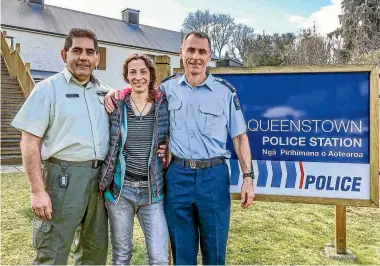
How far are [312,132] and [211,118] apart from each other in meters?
1.09

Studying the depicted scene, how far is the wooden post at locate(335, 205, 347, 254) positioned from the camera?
12.0 ft

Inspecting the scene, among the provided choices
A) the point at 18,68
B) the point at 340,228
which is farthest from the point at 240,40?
the point at 340,228

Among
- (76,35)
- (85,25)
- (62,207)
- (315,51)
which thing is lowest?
(62,207)

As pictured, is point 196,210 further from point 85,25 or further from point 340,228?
point 85,25

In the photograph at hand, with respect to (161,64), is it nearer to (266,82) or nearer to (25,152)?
(266,82)

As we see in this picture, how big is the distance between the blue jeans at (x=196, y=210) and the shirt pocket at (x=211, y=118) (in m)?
0.29

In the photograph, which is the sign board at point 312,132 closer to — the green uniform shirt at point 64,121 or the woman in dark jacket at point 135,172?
the woman in dark jacket at point 135,172

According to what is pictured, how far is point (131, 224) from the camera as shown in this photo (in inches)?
97.0

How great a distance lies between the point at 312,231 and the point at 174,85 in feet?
10.2

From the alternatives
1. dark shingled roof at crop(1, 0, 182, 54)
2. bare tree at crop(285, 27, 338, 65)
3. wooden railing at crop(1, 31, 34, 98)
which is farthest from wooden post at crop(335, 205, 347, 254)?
dark shingled roof at crop(1, 0, 182, 54)

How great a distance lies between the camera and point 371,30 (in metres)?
19.3

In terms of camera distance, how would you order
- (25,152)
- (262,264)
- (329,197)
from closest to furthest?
(25,152) → (329,197) → (262,264)

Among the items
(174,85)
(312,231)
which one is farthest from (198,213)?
(312,231)

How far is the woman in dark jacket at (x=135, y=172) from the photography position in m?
2.41
